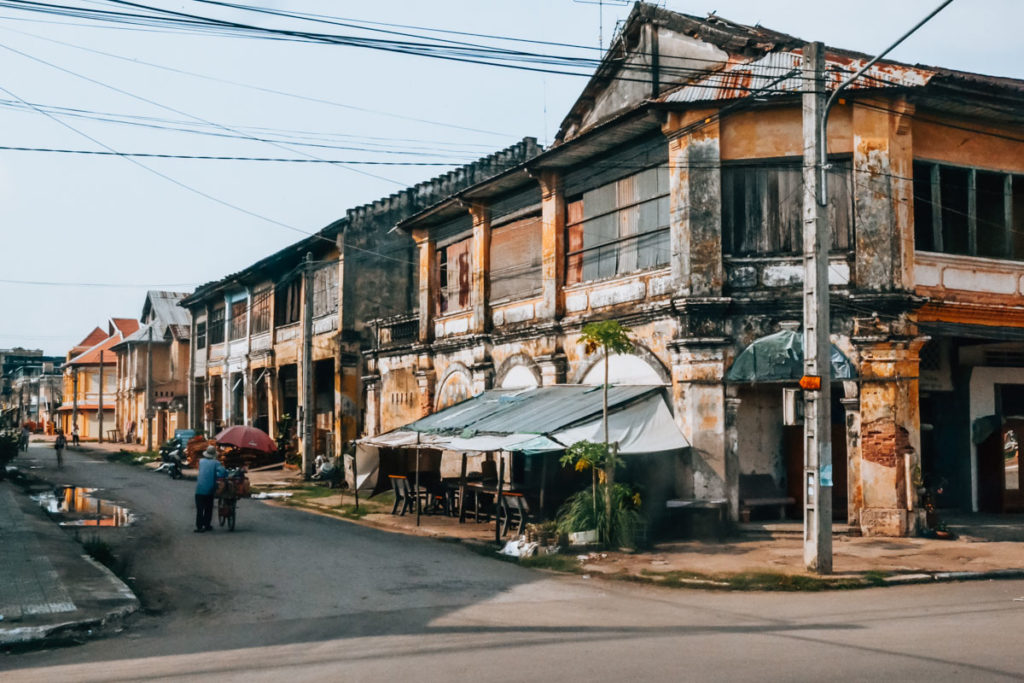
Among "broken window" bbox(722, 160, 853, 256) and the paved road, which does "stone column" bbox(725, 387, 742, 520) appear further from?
the paved road

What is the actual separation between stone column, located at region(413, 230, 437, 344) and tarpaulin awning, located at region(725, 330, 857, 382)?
11.5 meters

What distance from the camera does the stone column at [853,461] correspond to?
53.3ft

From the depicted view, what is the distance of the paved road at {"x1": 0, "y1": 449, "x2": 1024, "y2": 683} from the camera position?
7.71 m

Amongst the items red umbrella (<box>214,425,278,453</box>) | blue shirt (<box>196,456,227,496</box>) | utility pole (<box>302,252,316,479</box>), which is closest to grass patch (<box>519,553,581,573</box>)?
blue shirt (<box>196,456,227,496</box>)

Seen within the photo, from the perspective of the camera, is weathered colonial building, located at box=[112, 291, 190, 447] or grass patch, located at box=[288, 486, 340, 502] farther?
weathered colonial building, located at box=[112, 291, 190, 447]

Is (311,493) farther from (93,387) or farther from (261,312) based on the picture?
(93,387)

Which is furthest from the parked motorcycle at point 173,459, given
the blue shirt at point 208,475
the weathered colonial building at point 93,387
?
the weathered colonial building at point 93,387

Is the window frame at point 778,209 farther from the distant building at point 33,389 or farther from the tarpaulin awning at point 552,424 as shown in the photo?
the distant building at point 33,389

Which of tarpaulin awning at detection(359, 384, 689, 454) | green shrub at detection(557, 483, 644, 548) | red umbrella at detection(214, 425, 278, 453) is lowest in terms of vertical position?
green shrub at detection(557, 483, 644, 548)

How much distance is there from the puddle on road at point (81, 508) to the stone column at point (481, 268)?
9047mm

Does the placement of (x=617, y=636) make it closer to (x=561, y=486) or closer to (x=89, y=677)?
(x=89, y=677)

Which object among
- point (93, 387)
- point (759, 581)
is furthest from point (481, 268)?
point (93, 387)

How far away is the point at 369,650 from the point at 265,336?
1299 inches

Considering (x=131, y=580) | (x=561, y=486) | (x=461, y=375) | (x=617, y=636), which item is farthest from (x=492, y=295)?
(x=617, y=636)
